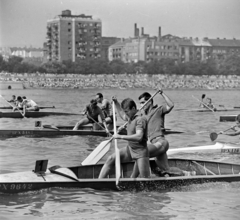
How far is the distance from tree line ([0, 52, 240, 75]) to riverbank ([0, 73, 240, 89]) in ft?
8.23

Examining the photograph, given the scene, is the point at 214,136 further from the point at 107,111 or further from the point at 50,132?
the point at 50,132

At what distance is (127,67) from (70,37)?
52.9 ft

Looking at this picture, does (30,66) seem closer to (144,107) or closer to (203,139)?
(203,139)

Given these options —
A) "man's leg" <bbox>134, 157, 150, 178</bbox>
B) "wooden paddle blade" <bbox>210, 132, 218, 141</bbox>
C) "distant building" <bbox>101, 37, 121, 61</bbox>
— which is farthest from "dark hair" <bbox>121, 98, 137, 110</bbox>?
"distant building" <bbox>101, 37, 121, 61</bbox>

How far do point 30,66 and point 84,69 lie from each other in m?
12.4

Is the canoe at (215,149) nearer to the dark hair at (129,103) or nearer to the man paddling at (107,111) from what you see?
the man paddling at (107,111)

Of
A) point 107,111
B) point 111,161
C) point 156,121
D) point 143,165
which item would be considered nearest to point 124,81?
point 107,111

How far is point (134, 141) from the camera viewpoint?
9594 mm

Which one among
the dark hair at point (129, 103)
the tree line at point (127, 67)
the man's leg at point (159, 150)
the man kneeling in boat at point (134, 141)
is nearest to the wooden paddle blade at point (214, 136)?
the man's leg at point (159, 150)

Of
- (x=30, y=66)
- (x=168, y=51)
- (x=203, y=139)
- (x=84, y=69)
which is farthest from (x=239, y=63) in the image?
(x=203, y=139)

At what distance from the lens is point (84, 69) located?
413 feet

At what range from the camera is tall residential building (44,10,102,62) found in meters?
136

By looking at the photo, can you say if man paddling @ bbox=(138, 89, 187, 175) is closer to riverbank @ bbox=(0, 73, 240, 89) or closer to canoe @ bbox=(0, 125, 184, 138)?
canoe @ bbox=(0, 125, 184, 138)

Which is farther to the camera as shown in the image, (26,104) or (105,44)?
(105,44)
